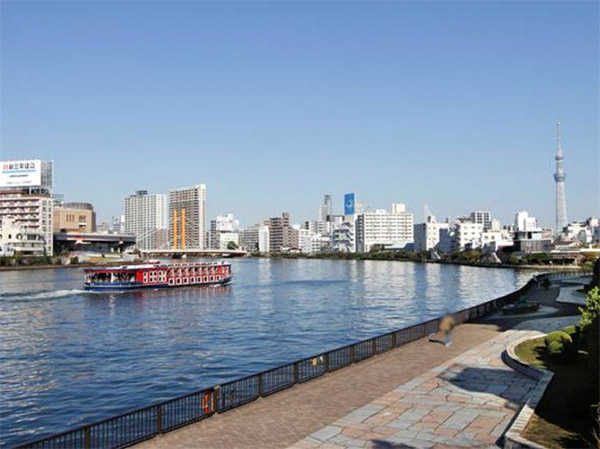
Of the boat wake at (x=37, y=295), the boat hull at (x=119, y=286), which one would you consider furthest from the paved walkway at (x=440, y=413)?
the boat hull at (x=119, y=286)

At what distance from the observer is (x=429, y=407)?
55.1ft

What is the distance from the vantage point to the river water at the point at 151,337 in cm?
2512

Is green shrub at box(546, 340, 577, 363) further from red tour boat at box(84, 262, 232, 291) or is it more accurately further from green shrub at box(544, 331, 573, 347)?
red tour boat at box(84, 262, 232, 291)

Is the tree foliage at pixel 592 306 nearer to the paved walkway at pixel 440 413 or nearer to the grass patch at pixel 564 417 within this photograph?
the grass patch at pixel 564 417

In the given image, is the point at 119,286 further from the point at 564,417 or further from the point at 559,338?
the point at 564,417

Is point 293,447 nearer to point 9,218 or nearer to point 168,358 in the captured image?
point 168,358

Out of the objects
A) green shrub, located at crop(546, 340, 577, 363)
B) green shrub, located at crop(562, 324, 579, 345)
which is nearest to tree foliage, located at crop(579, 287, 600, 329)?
green shrub, located at crop(546, 340, 577, 363)

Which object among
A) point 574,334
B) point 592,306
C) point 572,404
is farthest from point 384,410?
point 574,334

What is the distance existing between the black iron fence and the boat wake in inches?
1951

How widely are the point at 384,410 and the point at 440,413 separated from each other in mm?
1471

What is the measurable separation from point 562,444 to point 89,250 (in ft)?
600

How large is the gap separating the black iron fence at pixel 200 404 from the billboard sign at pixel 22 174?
155m

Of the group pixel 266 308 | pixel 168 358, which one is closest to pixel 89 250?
pixel 266 308

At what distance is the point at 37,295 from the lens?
67312 millimetres
